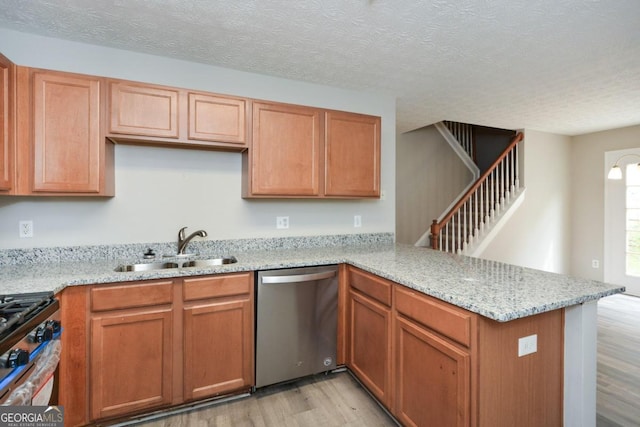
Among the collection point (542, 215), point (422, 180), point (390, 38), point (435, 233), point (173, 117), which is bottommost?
point (435, 233)

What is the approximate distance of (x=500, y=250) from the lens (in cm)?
452

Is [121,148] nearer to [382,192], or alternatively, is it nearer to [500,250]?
[382,192]

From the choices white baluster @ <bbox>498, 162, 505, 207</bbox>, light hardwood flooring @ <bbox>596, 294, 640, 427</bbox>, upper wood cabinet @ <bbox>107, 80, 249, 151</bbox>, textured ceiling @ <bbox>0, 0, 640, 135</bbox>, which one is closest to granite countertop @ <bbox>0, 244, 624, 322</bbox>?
upper wood cabinet @ <bbox>107, 80, 249, 151</bbox>

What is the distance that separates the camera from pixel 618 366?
2516 mm

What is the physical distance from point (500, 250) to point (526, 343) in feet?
11.8

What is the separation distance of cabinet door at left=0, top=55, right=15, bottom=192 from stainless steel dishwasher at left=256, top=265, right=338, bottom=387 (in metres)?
1.58

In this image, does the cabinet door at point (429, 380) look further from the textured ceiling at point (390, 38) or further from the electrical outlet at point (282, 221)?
the textured ceiling at point (390, 38)

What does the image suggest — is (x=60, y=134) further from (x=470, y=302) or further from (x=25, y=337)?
(x=470, y=302)

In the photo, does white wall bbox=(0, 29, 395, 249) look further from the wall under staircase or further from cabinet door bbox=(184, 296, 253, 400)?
the wall under staircase

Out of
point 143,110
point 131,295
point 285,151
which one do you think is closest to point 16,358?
point 131,295

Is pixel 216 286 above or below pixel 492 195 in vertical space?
below

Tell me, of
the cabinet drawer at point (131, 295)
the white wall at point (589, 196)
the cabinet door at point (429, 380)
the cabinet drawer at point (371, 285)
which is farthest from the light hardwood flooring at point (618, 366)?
the cabinet drawer at point (131, 295)

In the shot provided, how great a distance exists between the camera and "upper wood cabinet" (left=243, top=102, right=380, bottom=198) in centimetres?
243

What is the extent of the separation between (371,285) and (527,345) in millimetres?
894
